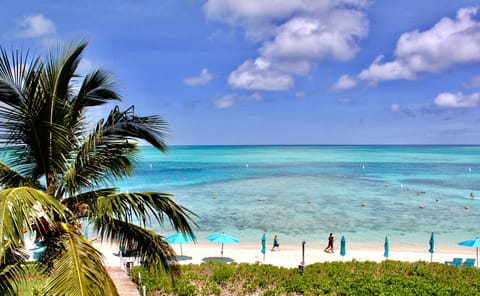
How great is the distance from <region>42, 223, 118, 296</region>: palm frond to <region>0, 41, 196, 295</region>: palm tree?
0.01m

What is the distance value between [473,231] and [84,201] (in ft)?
95.4

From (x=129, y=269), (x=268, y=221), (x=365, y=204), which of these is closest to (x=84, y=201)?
(x=129, y=269)

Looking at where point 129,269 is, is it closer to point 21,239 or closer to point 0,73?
point 0,73

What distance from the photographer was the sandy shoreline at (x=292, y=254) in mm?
19266

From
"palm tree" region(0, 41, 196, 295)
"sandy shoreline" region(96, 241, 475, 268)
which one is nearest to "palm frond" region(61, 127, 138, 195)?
"palm tree" region(0, 41, 196, 295)

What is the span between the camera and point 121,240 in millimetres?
6301

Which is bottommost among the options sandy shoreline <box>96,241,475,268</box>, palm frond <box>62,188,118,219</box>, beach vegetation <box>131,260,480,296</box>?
sandy shoreline <box>96,241,475,268</box>

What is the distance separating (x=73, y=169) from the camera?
19.7ft

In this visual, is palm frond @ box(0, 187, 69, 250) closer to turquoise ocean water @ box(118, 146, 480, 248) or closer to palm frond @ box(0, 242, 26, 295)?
palm frond @ box(0, 242, 26, 295)

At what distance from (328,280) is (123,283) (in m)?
6.46

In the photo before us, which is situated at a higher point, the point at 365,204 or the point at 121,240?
the point at 121,240

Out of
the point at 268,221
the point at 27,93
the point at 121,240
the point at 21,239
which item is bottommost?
the point at 268,221

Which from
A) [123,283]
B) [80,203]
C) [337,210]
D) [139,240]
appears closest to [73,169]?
[80,203]

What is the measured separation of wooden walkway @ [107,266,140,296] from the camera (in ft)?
40.0
